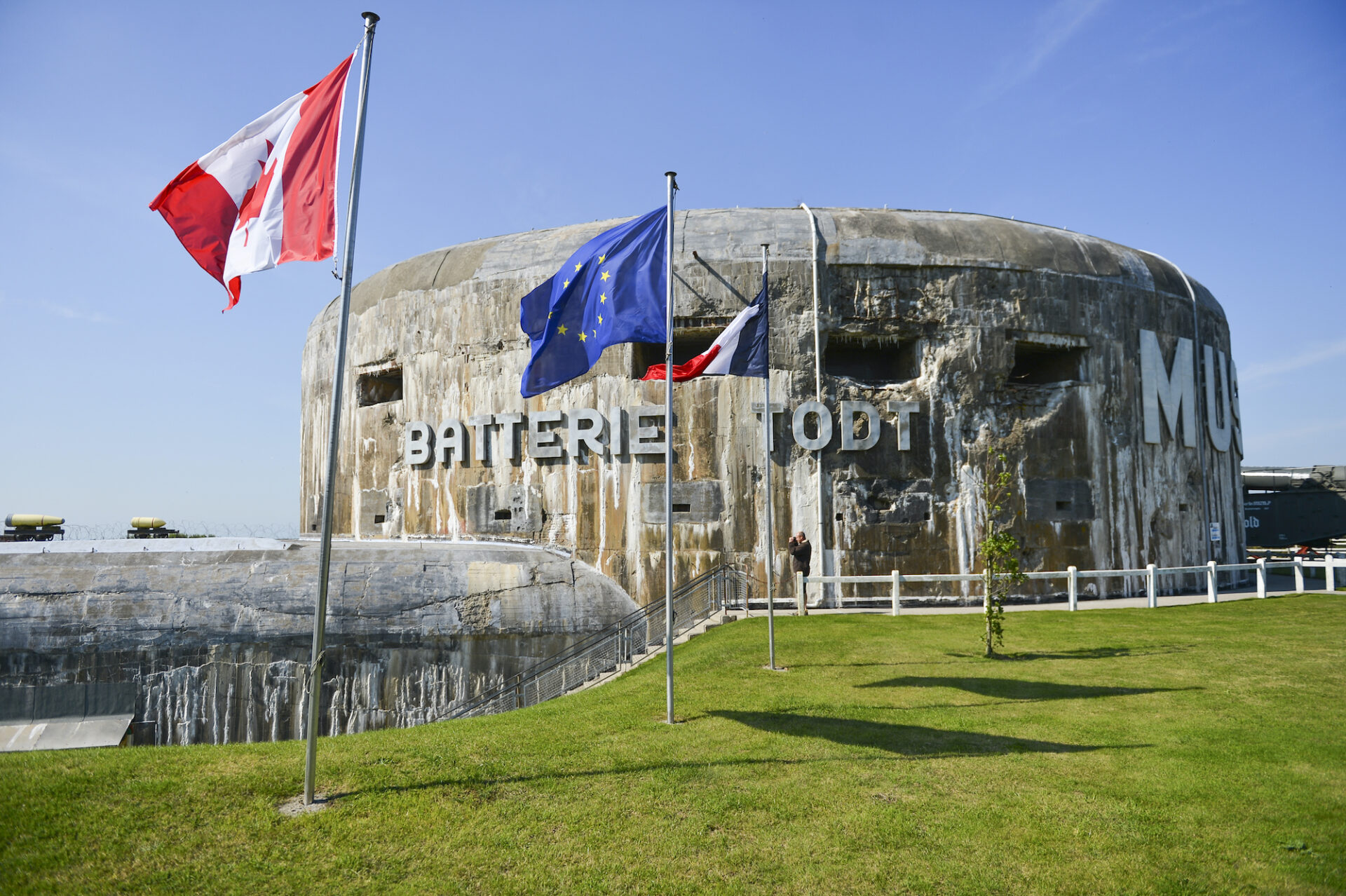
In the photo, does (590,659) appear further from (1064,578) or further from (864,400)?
(1064,578)

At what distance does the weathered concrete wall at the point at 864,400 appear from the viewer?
16.8m

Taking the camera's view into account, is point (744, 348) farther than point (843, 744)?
Yes

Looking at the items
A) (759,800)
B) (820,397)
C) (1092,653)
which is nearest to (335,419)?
(759,800)

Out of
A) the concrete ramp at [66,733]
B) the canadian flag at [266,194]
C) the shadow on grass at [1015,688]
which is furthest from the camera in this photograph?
the concrete ramp at [66,733]

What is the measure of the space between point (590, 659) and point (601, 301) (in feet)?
24.8

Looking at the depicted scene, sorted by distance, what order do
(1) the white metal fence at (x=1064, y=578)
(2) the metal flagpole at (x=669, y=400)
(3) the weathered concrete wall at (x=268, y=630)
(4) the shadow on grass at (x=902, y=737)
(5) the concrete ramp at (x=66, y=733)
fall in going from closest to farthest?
1. (4) the shadow on grass at (x=902, y=737)
2. (2) the metal flagpole at (x=669, y=400)
3. (5) the concrete ramp at (x=66, y=733)
4. (3) the weathered concrete wall at (x=268, y=630)
5. (1) the white metal fence at (x=1064, y=578)

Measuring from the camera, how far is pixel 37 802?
5.45m

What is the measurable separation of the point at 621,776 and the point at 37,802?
390 centimetres

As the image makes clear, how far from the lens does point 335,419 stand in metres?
6.09

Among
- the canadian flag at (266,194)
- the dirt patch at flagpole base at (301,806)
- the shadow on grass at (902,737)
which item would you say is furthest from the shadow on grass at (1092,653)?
the canadian flag at (266,194)

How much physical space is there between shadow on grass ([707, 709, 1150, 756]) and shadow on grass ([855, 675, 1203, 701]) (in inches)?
68.0

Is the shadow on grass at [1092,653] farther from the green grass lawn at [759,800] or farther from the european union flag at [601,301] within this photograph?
the european union flag at [601,301]

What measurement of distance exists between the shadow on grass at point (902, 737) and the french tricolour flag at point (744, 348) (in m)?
3.86

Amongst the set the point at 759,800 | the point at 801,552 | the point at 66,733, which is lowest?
the point at 66,733
